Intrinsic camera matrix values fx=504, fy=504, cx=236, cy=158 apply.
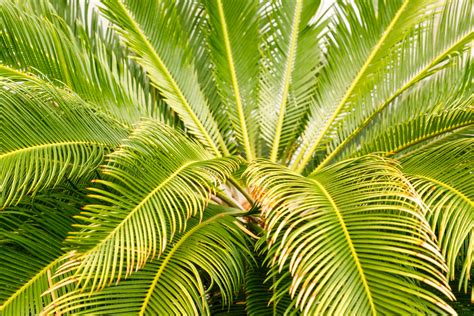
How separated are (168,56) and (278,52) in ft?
1.37

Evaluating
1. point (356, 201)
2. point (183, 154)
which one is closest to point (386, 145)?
point (356, 201)

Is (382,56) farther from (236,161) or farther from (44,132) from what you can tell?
(44,132)

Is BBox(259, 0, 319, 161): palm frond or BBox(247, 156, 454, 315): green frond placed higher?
BBox(259, 0, 319, 161): palm frond

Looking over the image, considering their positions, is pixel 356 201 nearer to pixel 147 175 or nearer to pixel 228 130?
pixel 147 175

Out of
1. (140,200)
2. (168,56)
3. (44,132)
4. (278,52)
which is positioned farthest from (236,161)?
(278,52)

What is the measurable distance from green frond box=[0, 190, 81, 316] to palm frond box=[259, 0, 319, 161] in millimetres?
800

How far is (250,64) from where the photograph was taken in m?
1.84

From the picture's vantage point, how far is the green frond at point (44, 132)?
3.76 feet

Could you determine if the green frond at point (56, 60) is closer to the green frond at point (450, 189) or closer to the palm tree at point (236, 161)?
the palm tree at point (236, 161)

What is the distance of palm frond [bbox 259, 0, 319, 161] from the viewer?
1.86 meters

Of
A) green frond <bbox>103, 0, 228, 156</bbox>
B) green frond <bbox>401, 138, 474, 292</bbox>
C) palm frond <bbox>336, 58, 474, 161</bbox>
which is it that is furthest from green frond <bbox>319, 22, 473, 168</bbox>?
green frond <bbox>103, 0, 228, 156</bbox>

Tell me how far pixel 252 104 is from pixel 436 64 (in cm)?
65

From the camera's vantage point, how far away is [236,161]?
4.31 ft

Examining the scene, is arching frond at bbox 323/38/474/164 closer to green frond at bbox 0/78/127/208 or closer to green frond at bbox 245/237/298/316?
green frond at bbox 245/237/298/316
